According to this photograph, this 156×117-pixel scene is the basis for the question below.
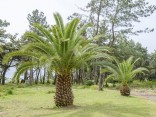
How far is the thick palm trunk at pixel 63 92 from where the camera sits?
53.8 ft

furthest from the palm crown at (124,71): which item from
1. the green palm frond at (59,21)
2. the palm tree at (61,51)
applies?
the green palm frond at (59,21)

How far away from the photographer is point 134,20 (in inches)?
1510

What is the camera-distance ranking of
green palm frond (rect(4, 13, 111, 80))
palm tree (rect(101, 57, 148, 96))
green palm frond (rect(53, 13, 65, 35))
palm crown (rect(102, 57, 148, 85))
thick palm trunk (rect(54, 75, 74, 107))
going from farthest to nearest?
palm crown (rect(102, 57, 148, 85)), palm tree (rect(101, 57, 148, 96)), green palm frond (rect(53, 13, 65, 35)), thick palm trunk (rect(54, 75, 74, 107)), green palm frond (rect(4, 13, 111, 80))

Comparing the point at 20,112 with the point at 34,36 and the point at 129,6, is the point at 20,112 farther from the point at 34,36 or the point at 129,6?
the point at 129,6

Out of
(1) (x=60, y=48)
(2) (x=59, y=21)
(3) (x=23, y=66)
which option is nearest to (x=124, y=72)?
(2) (x=59, y=21)

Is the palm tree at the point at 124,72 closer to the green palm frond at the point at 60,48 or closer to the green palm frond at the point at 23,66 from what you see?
the green palm frond at the point at 60,48

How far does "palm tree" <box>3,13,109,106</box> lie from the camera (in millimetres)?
15922

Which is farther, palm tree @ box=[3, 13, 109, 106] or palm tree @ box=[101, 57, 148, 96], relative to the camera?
palm tree @ box=[101, 57, 148, 96]

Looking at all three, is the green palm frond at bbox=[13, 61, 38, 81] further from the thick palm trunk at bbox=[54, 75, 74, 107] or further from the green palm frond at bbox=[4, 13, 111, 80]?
the thick palm trunk at bbox=[54, 75, 74, 107]

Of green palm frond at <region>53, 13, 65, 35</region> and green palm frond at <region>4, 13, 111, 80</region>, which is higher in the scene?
green palm frond at <region>53, 13, 65, 35</region>

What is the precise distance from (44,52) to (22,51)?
47.3 inches

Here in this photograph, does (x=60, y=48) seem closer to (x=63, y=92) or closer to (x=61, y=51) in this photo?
(x=61, y=51)

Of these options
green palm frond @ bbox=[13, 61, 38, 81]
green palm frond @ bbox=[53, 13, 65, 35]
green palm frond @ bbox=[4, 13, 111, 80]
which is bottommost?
green palm frond @ bbox=[13, 61, 38, 81]

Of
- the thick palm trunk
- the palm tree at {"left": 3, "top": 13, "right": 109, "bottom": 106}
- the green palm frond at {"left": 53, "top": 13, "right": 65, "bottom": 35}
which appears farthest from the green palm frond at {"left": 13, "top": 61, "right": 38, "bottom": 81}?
the green palm frond at {"left": 53, "top": 13, "right": 65, "bottom": 35}
